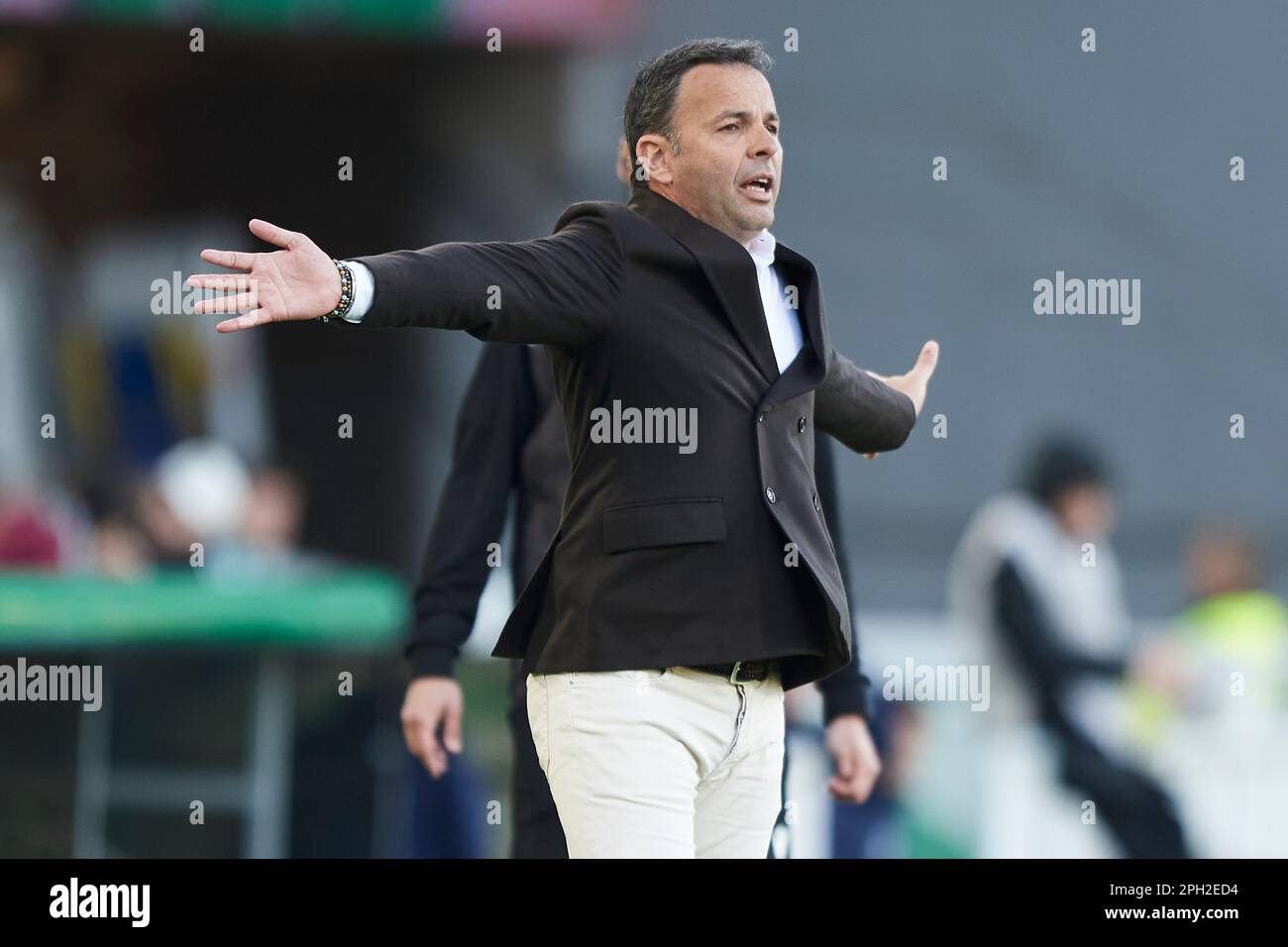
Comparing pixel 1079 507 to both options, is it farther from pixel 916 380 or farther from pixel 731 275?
pixel 731 275

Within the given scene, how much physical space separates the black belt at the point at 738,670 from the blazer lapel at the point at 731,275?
40 cm

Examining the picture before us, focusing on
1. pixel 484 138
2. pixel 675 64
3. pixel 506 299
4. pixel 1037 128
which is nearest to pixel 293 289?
pixel 506 299

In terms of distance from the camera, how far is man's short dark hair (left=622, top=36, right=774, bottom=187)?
2.93 metres

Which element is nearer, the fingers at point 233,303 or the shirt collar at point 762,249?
the fingers at point 233,303

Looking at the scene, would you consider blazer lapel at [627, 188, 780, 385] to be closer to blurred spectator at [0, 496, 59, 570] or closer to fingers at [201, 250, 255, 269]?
fingers at [201, 250, 255, 269]

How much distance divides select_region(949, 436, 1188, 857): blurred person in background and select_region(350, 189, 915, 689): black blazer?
136 inches

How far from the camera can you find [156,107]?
9.02m

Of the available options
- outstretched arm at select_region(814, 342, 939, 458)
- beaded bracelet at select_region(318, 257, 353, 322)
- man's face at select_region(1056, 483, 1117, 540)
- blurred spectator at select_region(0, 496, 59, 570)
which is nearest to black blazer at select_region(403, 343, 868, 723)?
outstretched arm at select_region(814, 342, 939, 458)

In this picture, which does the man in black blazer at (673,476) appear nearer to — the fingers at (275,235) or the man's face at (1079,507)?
→ the fingers at (275,235)

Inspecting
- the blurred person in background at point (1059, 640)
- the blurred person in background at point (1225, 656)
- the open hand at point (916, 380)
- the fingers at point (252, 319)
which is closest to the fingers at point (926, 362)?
the open hand at point (916, 380)

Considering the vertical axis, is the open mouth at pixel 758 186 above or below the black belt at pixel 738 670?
above

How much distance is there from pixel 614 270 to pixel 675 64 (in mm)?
362

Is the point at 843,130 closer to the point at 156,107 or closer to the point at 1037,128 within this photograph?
the point at 1037,128

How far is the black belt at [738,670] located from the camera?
2809 millimetres
